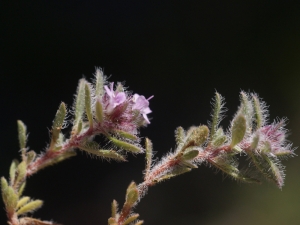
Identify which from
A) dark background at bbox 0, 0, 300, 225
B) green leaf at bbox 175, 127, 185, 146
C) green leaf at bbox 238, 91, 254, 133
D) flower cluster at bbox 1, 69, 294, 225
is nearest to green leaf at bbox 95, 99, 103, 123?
flower cluster at bbox 1, 69, 294, 225

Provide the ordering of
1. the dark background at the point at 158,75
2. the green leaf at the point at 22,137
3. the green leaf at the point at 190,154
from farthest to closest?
the dark background at the point at 158,75
the green leaf at the point at 22,137
the green leaf at the point at 190,154

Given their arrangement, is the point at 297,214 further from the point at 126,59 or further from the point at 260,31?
the point at 126,59

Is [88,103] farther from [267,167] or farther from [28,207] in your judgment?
[267,167]

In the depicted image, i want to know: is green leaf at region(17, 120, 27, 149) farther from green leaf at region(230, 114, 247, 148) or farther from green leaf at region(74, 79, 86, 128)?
green leaf at region(230, 114, 247, 148)

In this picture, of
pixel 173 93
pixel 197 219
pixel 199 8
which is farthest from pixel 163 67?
pixel 197 219

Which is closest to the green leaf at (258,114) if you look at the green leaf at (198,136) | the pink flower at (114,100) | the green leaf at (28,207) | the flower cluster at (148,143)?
the flower cluster at (148,143)

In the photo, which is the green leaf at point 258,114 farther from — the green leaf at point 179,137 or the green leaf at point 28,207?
the green leaf at point 28,207

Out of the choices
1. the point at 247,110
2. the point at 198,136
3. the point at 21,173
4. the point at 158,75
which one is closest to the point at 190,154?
the point at 198,136
